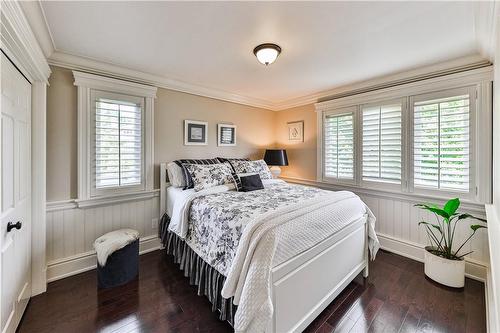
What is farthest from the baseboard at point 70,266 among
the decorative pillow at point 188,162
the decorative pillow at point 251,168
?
the decorative pillow at point 251,168

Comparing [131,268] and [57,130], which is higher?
[57,130]

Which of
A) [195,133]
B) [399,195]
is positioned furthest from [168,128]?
[399,195]

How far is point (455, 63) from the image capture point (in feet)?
7.78

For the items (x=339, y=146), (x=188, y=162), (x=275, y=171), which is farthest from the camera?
(x=275, y=171)

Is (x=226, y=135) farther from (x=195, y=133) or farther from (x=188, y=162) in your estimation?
(x=188, y=162)

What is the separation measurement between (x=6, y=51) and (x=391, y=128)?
3801 millimetres

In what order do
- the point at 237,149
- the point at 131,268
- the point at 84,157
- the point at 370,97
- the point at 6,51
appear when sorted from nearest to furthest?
the point at 6,51 < the point at 131,268 < the point at 84,157 < the point at 370,97 < the point at 237,149

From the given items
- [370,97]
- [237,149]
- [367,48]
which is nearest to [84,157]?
[237,149]

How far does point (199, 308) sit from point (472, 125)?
3.27 m

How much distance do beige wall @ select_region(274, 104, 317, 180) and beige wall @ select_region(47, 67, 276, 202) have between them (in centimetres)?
21

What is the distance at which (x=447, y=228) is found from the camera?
248 centimetres

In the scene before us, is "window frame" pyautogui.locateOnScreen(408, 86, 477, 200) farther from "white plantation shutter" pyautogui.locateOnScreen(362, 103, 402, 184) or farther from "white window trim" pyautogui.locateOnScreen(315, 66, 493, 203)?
"white plantation shutter" pyautogui.locateOnScreen(362, 103, 402, 184)

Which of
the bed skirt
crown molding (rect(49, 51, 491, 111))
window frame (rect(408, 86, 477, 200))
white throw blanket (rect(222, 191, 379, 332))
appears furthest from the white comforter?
crown molding (rect(49, 51, 491, 111))

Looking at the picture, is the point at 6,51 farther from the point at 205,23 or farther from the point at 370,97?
the point at 370,97
